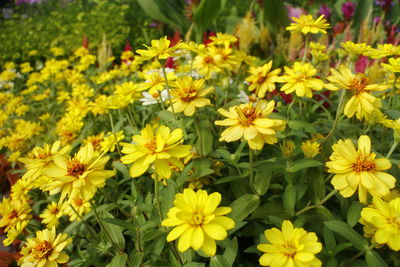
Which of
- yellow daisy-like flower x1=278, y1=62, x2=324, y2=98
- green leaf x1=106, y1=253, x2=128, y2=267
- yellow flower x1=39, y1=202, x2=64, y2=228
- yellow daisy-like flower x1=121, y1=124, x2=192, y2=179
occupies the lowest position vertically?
yellow flower x1=39, y1=202, x2=64, y2=228

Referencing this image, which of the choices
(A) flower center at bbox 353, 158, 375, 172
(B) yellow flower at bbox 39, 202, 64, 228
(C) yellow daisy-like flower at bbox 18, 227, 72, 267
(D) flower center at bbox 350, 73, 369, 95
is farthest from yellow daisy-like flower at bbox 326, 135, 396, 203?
(B) yellow flower at bbox 39, 202, 64, 228

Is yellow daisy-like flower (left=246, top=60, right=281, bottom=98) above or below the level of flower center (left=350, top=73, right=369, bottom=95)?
below

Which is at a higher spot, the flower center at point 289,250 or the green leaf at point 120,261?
the flower center at point 289,250

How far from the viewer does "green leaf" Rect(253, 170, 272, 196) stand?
0.96 metres

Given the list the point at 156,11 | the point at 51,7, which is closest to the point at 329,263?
the point at 156,11

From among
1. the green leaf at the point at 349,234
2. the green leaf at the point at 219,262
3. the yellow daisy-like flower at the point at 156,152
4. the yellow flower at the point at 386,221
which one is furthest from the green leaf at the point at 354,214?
the yellow daisy-like flower at the point at 156,152

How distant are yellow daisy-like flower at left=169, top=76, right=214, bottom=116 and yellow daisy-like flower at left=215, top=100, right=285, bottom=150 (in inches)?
7.8

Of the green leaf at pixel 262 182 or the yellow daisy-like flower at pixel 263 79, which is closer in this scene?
the green leaf at pixel 262 182

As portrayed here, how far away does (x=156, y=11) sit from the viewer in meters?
3.44

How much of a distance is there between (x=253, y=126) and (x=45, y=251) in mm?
689

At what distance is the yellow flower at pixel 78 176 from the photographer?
761 millimetres

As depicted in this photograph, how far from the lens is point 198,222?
0.66m

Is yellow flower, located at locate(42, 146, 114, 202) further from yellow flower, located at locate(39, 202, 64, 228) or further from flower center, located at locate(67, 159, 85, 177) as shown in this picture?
yellow flower, located at locate(39, 202, 64, 228)

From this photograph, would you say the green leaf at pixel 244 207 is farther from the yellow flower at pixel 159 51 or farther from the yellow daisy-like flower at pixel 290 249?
the yellow flower at pixel 159 51
